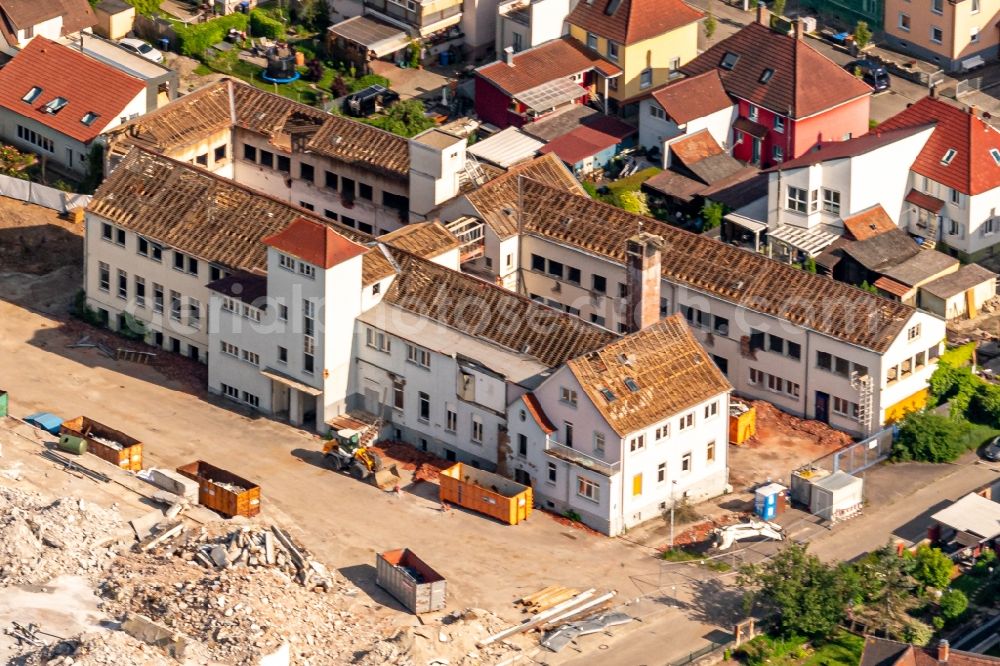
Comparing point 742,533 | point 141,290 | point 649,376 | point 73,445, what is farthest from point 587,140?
point 73,445

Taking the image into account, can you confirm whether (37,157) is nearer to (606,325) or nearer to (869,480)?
(606,325)

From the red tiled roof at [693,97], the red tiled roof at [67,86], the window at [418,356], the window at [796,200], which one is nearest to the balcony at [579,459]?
the window at [418,356]

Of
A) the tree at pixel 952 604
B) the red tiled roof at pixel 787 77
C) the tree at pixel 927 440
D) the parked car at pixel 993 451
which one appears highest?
the red tiled roof at pixel 787 77

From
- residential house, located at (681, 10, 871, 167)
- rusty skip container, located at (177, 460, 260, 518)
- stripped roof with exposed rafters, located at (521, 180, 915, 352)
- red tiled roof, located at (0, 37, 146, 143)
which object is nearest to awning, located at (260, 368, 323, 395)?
rusty skip container, located at (177, 460, 260, 518)

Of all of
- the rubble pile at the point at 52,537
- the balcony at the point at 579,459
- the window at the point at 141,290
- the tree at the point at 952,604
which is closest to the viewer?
the rubble pile at the point at 52,537

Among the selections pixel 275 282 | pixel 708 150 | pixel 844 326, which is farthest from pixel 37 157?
pixel 844 326

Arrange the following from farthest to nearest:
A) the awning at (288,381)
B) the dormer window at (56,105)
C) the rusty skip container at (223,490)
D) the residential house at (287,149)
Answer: the dormer window at (56,105) → the residential house at (287,149) → the awning at (288,381) → the rusty skip container at (223,490)

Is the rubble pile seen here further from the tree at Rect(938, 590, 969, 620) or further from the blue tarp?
the tree at Rect(938, 590, 969, 620)

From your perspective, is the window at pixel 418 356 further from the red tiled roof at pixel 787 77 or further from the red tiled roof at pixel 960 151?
the red tiled roof at pixel 960 151
